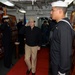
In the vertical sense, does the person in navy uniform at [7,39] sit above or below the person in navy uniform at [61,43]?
below

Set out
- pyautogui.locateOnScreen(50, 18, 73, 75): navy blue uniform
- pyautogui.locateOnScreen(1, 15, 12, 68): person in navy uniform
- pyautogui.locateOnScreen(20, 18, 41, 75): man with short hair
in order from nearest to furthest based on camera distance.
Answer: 1. pyautogui.locateOnScreen(50, 18, 73, 75): navy blue uniform
2. pyautogui.locateOnScreen(20, 18, 41, 75): man with short hair
3. pyautogui.locateOnScreen(1, 15, 12, 68): person in navy uniform

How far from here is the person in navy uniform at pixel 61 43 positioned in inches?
104

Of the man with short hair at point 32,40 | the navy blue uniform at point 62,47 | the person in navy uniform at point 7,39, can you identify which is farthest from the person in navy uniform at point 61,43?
the person in navy uniform at point 7,39

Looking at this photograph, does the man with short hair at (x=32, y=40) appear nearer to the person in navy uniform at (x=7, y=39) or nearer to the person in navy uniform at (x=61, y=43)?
the person in navy uniform at (x=7, y=39)

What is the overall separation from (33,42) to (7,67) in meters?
1.77

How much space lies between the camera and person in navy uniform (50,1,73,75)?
2.64m

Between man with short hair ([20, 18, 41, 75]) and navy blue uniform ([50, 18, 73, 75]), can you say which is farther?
man with short hair ([20, 18, 41, 75])

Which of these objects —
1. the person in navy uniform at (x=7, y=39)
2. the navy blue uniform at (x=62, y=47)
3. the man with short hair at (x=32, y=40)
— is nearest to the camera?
the navy blue uniform at (x=62, y=47)

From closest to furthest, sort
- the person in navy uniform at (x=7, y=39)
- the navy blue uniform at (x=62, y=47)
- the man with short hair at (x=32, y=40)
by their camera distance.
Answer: the navy blue uniform at (x=62, y=47) < the man with short hair at (x=32, y=40) < the person in navy uniform at (x=7, y=39)

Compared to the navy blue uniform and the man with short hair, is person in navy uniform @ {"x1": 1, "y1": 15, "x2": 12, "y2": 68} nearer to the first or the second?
the man with short hair

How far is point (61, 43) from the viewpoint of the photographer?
2631mm

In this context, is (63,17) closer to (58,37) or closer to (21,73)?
(58,37)

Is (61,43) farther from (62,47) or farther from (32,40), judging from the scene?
(32,40)

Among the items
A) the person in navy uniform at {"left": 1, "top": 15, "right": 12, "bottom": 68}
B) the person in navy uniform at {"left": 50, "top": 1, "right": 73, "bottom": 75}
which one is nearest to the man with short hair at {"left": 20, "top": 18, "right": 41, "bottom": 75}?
the person in navy uniform at {"left": 1, "top": 15, "right": 12, "bottom": 68}
